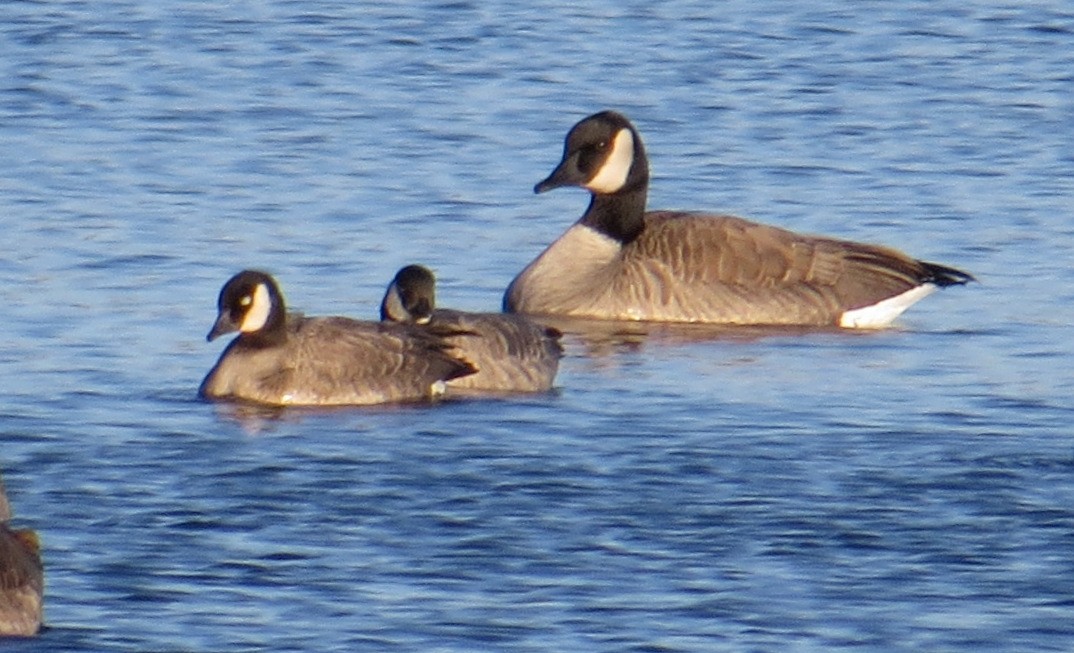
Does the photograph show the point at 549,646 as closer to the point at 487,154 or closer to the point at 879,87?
the point at 487,154

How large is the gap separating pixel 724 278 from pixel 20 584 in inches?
319

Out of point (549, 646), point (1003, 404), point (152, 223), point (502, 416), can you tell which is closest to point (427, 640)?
point (549, 646)

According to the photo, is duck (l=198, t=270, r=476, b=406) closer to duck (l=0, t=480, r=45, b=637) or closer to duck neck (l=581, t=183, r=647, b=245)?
duck neck (l=581, t=183, r=647, b=245)

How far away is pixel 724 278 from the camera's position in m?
16.8

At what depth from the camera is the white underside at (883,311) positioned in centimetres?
1639

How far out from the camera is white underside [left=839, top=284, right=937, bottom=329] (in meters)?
16.4

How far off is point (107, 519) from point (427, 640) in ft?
6.48

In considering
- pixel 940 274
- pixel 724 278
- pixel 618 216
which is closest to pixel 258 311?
pixel 724 278

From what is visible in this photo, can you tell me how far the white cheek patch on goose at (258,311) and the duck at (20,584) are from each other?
428 centimetres

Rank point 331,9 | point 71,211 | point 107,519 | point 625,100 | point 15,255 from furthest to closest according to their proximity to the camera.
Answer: point 331,9 → point 625,100 → point 71,211 → point 15,255 → point 107,519

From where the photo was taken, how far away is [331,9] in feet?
92.8

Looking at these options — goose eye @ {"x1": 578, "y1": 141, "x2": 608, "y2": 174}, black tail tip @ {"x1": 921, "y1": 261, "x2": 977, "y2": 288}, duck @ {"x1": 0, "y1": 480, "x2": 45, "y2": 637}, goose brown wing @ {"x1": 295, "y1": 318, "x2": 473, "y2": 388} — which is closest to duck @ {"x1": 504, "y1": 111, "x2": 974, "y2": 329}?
black tail tip @ {"x1": 921, "y1": 261, "x2": 977, "y2": 288}

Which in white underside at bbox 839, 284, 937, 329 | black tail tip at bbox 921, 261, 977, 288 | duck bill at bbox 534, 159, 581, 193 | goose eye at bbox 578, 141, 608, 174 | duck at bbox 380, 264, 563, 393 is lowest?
white underside at bbox 839, 284, 937, 329

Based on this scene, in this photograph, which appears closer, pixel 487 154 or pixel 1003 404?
pixel 1003 404
